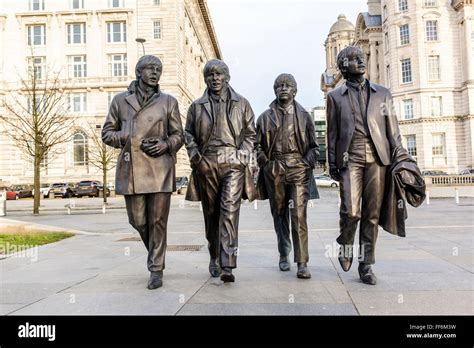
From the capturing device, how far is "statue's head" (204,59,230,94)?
5.36 metres

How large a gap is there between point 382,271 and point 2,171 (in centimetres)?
5131

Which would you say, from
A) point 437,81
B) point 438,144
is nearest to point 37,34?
point 437,81

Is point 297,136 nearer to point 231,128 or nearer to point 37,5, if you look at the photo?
point 231,128

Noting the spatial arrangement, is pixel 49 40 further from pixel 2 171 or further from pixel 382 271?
pixel 382 271

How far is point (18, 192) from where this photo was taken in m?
42.7

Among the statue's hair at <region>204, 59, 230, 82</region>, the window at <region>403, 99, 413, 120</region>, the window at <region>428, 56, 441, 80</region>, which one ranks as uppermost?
the window at <region>428, 56, 441, 80</region>

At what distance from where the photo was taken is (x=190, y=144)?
5359 mm

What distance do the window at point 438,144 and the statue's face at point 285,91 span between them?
160ft

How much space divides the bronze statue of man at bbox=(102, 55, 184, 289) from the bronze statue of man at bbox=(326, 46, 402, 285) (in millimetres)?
1917

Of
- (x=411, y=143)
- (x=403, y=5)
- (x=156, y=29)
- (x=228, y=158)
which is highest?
(x=403, y=5)

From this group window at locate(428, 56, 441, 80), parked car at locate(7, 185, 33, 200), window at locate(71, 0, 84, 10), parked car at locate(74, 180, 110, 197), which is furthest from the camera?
window at locate(71, 0, 84, 10)

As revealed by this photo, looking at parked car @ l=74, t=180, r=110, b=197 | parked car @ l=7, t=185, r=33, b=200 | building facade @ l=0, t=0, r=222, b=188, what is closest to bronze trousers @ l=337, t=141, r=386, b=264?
parked car @ l=74, t=180, r=110, b=197

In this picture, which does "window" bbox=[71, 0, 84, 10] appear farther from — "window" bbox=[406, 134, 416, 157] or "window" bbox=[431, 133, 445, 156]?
"window" bbox=[431, 133, 445, 156]

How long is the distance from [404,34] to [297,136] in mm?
52036
